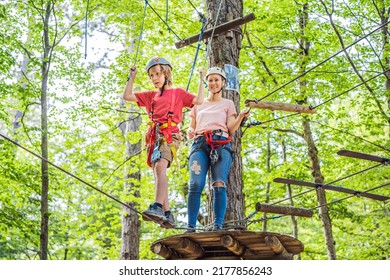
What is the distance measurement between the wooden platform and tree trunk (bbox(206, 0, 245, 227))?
501 millimetres

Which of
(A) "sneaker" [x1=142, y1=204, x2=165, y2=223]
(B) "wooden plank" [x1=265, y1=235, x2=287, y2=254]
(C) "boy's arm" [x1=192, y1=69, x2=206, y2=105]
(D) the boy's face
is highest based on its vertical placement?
(D) the boy's face

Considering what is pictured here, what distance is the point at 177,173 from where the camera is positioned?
1278 cm

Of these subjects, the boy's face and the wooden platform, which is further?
the boy's face

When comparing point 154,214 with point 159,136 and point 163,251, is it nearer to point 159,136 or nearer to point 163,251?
point 163,251

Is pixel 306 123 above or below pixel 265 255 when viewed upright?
above

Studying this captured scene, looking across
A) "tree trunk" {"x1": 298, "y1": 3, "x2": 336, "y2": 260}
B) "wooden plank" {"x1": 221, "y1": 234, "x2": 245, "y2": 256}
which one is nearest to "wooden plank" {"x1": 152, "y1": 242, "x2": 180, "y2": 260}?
"wooden plank" {"x1": 221, "y1": 234, "x2": 245, "y2": 256}

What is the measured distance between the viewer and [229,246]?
4.32 meters

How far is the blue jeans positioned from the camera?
15.2 ft

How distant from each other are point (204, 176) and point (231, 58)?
166 cm

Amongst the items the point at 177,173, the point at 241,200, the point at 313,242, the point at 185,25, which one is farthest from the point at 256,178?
the point at 241,200

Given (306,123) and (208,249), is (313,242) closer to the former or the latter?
(306,123)

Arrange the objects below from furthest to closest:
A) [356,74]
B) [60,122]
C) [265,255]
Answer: [356,74], [60,122], [265,255]

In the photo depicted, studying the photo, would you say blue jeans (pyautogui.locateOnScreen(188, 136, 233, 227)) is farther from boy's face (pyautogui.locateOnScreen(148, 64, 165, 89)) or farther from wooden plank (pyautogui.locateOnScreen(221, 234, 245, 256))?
boy's face (pyautogui.locateOnScreen(148, 64, 165, 89))
